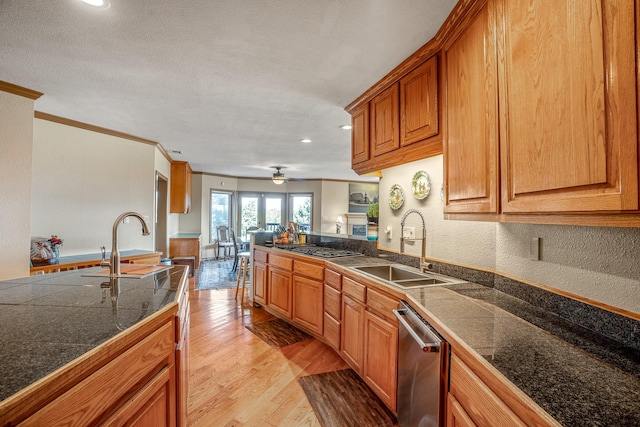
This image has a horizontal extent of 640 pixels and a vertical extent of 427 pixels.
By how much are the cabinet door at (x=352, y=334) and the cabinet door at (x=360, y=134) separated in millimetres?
1189

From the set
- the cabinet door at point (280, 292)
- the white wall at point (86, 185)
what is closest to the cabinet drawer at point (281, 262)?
the cabinet door at point (280, 292)

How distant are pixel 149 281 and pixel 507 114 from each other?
1869mm

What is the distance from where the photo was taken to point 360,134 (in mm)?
2625

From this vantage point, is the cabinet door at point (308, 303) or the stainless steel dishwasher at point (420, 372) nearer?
the stainless steel dishwasher at point (420, 372)

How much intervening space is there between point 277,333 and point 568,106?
296 cm

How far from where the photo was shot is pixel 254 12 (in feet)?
5.04

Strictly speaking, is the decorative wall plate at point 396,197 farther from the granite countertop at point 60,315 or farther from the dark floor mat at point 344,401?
the granite countertop at point 60,315

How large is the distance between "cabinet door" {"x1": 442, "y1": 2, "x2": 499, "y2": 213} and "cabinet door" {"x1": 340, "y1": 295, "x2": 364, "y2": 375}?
3.32 ft

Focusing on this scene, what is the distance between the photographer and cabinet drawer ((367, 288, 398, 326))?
1780mm

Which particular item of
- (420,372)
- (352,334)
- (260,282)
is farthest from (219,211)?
(420,372)

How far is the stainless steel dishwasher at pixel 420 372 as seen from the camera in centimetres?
124

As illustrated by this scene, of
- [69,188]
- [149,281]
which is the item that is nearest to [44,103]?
[69,188]

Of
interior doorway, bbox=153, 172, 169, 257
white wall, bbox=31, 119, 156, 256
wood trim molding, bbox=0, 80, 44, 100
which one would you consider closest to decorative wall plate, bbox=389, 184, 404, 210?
wood trim molding, bbox=0, 80, 44, 100

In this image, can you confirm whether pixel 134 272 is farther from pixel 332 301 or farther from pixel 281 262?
pixel 281 262
